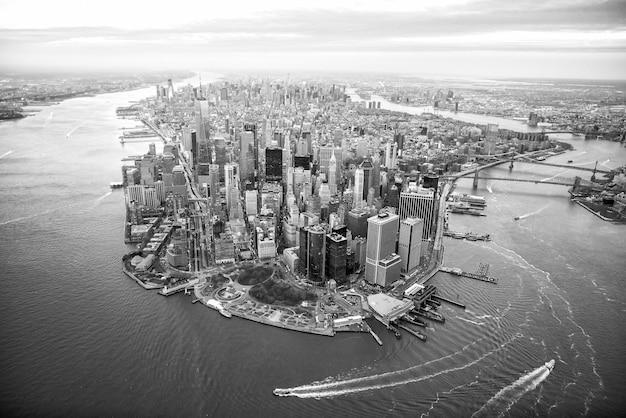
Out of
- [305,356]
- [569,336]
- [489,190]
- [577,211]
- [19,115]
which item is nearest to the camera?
[305,356]

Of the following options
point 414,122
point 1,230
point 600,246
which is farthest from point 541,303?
point 414,122

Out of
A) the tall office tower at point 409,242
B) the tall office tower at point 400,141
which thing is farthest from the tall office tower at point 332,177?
the tall office tower at point 400,141

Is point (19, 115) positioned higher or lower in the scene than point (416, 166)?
higher

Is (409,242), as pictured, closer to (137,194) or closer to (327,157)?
(137,194)

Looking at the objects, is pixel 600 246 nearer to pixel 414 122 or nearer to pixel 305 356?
pixel 305 356

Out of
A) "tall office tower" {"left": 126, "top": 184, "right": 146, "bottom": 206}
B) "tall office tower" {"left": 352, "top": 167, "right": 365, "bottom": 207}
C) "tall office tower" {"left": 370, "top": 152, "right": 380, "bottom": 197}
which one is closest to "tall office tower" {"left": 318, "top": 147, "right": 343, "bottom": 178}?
"tall office tower" {"left": 370, "top": 152, "right": 380, "bottom": 197}

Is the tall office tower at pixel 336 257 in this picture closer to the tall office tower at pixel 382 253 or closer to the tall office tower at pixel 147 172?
the tall office tower at pixel 382 253

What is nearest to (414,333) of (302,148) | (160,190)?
(160,190)

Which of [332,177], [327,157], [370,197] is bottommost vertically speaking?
[370,197]
